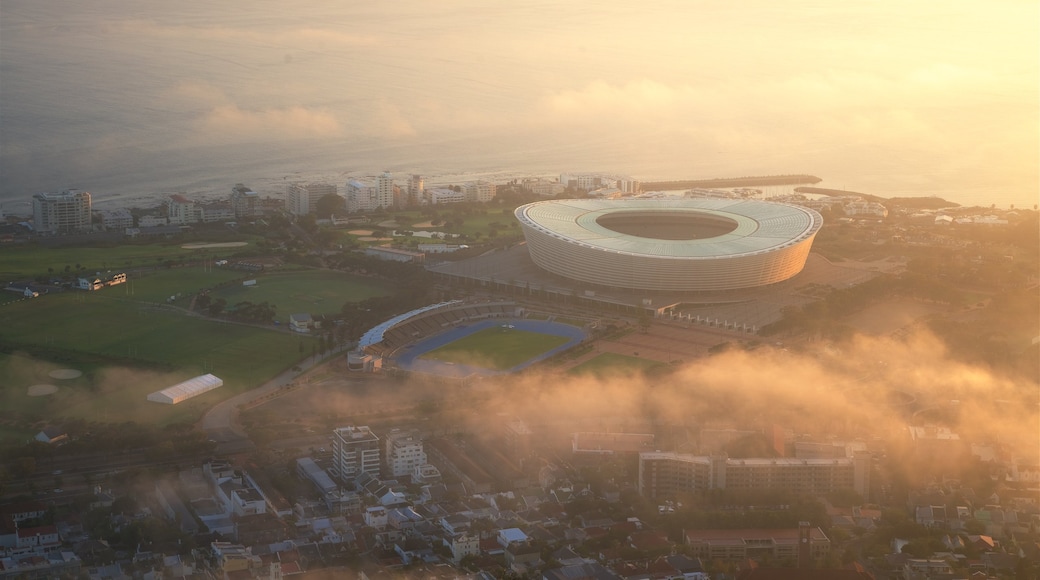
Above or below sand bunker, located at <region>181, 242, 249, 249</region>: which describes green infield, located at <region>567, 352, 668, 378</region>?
below

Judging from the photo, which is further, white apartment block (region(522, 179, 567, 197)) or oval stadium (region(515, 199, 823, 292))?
white apartment block (region(522, 179, 567, 197))

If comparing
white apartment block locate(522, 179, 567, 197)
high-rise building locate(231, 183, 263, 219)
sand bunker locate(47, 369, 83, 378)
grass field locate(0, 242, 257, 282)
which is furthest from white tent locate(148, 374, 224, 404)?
white apartment block locate(522, 179, 567, 197)

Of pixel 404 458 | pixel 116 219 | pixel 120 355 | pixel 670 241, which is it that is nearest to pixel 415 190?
pixel 116 219

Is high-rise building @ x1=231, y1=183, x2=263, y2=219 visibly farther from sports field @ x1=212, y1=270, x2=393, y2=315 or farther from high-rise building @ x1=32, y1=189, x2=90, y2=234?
sports field @ x1=212, y1=270, x2=393, y2=315

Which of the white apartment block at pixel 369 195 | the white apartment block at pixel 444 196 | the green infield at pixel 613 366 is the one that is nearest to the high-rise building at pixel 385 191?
the white apartment block at pixel 369 195

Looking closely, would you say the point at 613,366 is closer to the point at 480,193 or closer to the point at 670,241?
the point at 670,241

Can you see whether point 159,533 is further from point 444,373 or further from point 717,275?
point 717,275

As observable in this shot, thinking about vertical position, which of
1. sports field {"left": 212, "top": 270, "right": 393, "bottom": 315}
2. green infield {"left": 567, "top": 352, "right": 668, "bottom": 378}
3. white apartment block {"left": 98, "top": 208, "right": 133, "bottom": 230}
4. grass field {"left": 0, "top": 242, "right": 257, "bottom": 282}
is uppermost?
white apartment block {"left": 98, "top": 208, "right": 133, "bottom": 230}

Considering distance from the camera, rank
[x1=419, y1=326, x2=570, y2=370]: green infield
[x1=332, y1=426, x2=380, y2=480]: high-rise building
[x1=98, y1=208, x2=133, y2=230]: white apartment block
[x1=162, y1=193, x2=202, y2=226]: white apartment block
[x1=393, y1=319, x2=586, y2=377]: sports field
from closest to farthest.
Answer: [x1=332, y1=426, x2=380, y2=480]: high-rise building
[x1=393, y1=319, x2=586, y2=377]: sports field
[x1=419, y1=326, x2=570, y2=370]: green infield
[x1=98, y1=208, x2=133, y2=230]: white apartment block
[x1=162, y1=193, x2=202, y2=226]: white apartment block
